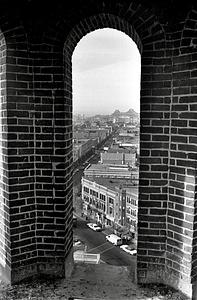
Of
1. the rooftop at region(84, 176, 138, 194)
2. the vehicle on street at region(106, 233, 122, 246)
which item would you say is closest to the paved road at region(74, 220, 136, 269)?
the vehicle on street at region(106, 233, 122, 246)

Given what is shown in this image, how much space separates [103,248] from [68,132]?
20.2 meters

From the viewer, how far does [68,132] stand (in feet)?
10.6

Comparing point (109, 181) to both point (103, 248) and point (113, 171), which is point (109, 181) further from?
point (103, 248)

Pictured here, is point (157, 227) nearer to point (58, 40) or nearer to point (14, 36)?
point (58, 40)

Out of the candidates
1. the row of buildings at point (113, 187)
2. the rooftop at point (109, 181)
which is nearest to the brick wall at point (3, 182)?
the row of buildings at point (113, 187)

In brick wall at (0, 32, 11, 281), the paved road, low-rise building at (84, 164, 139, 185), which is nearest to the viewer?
brick wall at (0, 32, 11, 281)

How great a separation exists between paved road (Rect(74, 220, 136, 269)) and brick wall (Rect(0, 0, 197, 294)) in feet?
51.7

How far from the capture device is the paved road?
19.6m

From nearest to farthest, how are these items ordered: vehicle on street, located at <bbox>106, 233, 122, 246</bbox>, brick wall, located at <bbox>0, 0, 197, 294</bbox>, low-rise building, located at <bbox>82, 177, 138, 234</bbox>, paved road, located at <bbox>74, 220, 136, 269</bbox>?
brick wall, located at <bbox>0, 0, 197, 294</bbox>, paved road, located at <bbox>74, 220, 136, 269</bbox>, low-rise building, located at <bbox>82, 177, 138, 234</bbox>, vehicle on street, located at <bbox>106, 233, 122, 246</bbox>

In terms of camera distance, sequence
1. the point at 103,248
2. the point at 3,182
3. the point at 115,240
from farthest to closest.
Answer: the point at 115,240 → the point at 103,248 → the point at 3,182

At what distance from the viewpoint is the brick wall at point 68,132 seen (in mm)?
2863

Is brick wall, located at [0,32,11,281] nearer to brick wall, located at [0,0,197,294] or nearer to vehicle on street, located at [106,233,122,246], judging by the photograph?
brick wall, located at [0,0,197,294]

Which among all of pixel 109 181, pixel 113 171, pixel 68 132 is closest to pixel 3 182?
pixel 68 132

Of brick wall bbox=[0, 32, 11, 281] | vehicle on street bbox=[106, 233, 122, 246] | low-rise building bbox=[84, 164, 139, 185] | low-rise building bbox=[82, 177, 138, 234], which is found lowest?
vehicle on street bbox=[106, 233, 122, 246]
